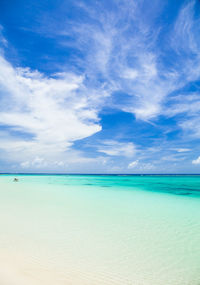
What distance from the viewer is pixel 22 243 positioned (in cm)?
423

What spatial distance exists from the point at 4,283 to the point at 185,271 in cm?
330

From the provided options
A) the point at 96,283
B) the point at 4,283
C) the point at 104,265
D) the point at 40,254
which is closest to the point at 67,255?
the point at 40,254

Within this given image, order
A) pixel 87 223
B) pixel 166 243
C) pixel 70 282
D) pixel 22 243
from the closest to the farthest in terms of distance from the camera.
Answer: pixel 70 282 < pixel 22 243 < pixel 166 243 < pixel 87 223

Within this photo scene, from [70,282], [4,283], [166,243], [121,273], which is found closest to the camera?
[4,283]

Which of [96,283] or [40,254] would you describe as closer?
[96,283]

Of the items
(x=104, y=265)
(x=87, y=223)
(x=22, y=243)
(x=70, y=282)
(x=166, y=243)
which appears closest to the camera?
(x=70, y=282)

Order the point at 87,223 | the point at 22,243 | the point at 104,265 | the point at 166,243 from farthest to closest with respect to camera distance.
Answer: the point at 87,223, the point at 166,243, the point at 22,243, the point at 104,265

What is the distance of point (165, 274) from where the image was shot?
315cm

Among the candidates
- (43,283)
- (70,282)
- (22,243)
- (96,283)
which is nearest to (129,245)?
(96,283)

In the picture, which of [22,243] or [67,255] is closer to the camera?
[67,255]

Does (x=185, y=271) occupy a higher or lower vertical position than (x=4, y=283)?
lower

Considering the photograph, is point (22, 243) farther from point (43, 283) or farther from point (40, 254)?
point (43, 283)

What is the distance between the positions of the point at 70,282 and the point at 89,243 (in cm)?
160

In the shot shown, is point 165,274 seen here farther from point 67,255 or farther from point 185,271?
point 67,255
